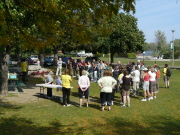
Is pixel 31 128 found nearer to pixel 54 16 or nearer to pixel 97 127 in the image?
pixel 97 127

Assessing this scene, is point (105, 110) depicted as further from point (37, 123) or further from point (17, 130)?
point (17, 130)

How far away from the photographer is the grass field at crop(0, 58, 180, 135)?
837cm

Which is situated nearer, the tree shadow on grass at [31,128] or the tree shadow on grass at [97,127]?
the tree shadow on grass at [31,128]

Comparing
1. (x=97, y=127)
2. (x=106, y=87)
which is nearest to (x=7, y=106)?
(x=106, y=87)

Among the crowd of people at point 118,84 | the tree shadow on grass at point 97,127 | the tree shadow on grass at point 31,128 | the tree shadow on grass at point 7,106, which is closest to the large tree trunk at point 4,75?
the tree shadow on grass at point 7,106

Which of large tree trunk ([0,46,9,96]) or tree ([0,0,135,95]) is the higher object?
tree ([0,0,135,95])

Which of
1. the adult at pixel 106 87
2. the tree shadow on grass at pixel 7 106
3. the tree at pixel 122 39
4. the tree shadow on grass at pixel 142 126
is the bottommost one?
the tree shadow on grass at pixel 142 126

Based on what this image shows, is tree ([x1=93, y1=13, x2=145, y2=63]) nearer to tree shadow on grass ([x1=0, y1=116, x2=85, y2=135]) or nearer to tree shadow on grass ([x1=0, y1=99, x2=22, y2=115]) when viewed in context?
tree shadow on grass ([x1=0, y1=99, x2=22, y2=115])

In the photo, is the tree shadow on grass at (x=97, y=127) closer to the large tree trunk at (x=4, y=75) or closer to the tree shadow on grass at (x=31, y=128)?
the tree shadow on grass at (x=31, y=128)

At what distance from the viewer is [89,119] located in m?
9.81

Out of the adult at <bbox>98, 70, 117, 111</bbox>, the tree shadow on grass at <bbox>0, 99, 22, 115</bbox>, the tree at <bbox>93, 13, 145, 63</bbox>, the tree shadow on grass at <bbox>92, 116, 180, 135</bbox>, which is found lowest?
the tree shadow on grass at <bbox>92, 116, 180, 135</bbox>

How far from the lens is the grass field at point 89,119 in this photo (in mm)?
8367

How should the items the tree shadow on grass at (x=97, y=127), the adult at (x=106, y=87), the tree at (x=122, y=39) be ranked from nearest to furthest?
the tree shadow on grass at (x=97, y=127), the adult at (x=106, y=87), the tree at (x=122, y=39)

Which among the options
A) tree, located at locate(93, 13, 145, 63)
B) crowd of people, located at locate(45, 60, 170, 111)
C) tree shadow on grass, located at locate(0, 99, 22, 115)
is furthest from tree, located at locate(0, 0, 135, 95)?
tree, located at locate(93, 13, 145, 63)
